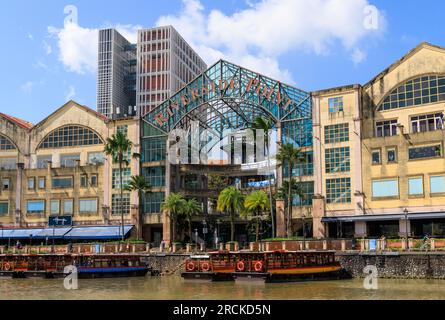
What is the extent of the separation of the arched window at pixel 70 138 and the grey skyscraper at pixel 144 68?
75403mm

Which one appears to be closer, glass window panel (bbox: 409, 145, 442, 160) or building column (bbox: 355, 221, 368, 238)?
glass window panel (bbox: 409, 145, 442, 160)

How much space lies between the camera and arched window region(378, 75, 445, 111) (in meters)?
69.0

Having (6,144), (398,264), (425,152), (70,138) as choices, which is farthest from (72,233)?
(425,152)

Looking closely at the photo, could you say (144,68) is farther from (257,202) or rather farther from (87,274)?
(87,274)

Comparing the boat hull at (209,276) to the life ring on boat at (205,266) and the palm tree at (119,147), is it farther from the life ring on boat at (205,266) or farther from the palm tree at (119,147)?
the palm tree at (119,147)

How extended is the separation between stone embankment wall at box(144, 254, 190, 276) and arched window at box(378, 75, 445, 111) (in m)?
31.7

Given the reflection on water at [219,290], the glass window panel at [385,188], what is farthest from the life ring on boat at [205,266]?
the glass window panel at [385,188]

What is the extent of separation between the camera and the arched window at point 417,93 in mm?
69000

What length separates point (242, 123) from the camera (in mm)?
95500

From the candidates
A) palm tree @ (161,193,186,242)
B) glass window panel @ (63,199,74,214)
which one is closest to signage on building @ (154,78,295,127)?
palm tree @ (161,193,186,242)

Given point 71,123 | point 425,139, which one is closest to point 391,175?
point 425,139

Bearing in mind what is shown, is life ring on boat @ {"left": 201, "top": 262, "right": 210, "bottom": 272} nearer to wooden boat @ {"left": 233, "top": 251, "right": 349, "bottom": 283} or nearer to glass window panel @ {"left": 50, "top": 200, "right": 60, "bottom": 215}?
wooden boat @ {"left": 233, "top": 251, "right": 349, "bottom": 283}
